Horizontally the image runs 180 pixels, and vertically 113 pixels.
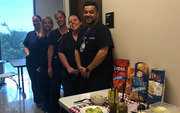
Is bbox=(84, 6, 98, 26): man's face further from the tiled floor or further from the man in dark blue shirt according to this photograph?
the tiled floor

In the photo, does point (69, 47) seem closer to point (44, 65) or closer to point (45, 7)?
point (44, 65)

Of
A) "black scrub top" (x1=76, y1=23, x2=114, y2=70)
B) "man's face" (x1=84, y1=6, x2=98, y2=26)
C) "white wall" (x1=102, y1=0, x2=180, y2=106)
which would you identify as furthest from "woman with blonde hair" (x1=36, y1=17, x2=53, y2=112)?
"white wall" (x1=102, y1=0, x2=180, y2=106)

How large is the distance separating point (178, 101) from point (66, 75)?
52.8 inches

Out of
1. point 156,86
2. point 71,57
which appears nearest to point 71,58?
point 71,57

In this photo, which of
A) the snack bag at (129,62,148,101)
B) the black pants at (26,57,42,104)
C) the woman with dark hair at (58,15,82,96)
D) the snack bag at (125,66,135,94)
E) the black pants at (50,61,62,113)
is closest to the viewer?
the snack bag at (129,62,148,101)

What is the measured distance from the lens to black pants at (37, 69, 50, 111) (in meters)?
2.98

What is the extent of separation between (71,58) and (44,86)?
1.06 meters

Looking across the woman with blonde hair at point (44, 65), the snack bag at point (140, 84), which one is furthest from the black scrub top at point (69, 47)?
the snack bag at point (140, 84)

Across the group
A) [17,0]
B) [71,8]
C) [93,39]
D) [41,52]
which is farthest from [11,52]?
[93,39]

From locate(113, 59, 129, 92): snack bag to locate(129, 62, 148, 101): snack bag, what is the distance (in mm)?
203

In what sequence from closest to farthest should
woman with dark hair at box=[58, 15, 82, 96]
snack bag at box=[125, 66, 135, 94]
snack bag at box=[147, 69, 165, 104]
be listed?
snack bag at box=[147, 69, 165, 104], snack bag at box=[125, 66, 135, 94], woman with dark hair at box=[58, 15, 82, 96]

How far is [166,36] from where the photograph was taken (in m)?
1.45

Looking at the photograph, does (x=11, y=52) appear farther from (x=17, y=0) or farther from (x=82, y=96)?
(x=82, y=96)

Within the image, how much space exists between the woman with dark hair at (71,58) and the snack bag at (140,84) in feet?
2.75
